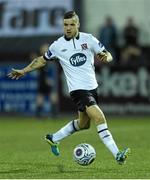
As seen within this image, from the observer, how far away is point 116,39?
87.1 feet

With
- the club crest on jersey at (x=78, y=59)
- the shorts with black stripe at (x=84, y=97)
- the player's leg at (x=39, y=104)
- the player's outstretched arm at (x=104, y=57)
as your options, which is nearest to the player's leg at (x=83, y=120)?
the shorts with black stripe at (x=84, y=97)

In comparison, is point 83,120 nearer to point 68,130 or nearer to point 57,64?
point 68,130

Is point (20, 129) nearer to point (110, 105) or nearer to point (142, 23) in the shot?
point (110, 105)

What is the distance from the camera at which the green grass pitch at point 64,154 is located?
10.7 meters

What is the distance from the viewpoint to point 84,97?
11.5m

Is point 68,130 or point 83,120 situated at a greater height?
point 83,120

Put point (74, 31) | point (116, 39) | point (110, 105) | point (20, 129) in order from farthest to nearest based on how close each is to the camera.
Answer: point (116, 39) < point (110, 105) < point (20, 129) < point (74, 31)

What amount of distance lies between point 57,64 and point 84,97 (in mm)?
13285

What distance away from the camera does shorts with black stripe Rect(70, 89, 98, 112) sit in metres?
11.5

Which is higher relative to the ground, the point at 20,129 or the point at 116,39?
the point at 116,39

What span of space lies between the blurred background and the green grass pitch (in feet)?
6.18

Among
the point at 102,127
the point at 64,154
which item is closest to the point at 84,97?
the point at 102,127

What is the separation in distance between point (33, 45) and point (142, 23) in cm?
393

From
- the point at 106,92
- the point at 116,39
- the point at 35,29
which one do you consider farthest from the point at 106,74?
the point at 35,29
